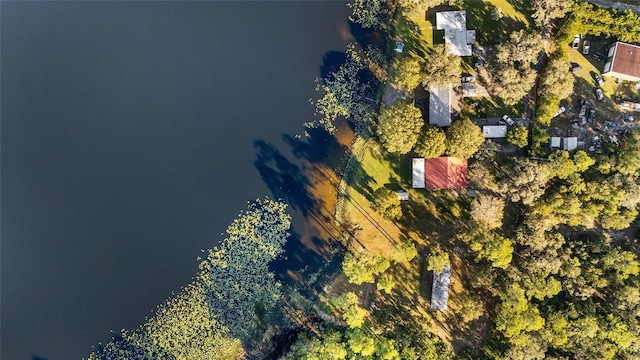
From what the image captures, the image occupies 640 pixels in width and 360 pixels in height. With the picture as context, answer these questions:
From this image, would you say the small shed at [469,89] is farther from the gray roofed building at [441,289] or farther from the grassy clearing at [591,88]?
the gray roofed building at [441,289]

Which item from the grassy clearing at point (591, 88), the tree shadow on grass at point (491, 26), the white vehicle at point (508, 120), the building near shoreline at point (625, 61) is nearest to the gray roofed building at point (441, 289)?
the white vehicle at point (508, 120)

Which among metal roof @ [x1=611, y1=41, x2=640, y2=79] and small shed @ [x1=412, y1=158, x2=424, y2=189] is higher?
small shed @ [x1=412, y1=158, x2=424, y2=189]

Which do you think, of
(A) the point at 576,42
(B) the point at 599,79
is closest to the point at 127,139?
(A) the point at 576,42

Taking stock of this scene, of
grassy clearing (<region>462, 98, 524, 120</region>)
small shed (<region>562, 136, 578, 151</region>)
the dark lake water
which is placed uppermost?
the dark lake water

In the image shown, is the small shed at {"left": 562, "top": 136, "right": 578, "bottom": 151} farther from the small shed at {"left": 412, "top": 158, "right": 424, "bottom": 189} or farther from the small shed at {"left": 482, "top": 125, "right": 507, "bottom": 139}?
the small shed at {"left": 412, "top": 158, "right": 424, "bottom": 189}

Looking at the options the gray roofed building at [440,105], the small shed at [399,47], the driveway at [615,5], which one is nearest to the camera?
the gray roofed building at [440,105]

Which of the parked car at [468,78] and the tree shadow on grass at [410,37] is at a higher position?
the tree shadow on grass at [410,37]

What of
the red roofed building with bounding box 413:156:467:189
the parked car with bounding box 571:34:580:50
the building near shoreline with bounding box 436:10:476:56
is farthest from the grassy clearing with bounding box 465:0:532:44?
the red roofed building with bounding box 413:156:467:189

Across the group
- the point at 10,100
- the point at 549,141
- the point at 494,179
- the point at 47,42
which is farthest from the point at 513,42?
the point at 10,100

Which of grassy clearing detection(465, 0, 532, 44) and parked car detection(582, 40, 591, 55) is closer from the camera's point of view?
parked car detection(582, 40, 591, 55)
